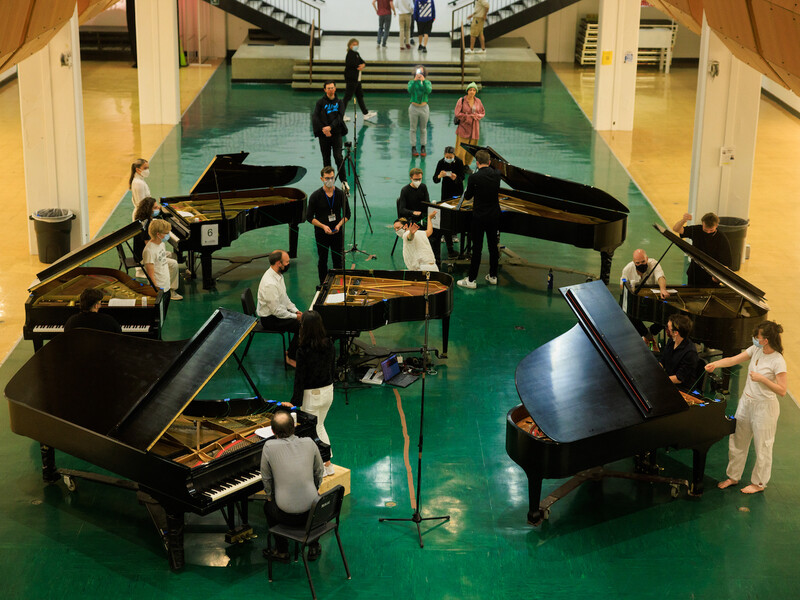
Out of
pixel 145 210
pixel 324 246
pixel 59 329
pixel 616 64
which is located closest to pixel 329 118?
pixel 324 246

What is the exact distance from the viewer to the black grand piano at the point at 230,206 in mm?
12156

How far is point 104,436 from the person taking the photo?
23.7ft

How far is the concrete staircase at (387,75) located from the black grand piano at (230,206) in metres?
12.7

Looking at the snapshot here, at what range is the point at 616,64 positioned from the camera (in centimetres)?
2194

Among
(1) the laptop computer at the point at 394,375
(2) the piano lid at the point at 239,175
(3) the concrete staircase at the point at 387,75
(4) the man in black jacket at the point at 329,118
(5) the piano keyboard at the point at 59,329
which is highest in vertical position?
(3) the concrete staircase at the point at 387,75

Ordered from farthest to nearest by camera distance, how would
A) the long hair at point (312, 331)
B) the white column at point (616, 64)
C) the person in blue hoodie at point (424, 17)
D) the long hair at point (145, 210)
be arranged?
the person in blue hoodie at point (424, 17) → the white column at point (616, 64) → the long hair at point (145, 210) → the long hair at point (312, 331)

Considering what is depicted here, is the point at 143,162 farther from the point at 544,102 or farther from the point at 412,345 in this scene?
the point at 544,102

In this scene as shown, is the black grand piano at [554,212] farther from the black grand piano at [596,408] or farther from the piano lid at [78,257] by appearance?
the piano lid at [78,257]

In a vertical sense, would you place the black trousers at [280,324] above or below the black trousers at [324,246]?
below

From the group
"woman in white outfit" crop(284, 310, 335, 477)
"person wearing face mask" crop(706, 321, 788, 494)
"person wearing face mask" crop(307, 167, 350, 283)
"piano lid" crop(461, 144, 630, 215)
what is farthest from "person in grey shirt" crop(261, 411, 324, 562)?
"piano lid" crop(461, 144, 630, 215)

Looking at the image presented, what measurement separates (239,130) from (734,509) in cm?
1523

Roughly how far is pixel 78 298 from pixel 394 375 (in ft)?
10.6

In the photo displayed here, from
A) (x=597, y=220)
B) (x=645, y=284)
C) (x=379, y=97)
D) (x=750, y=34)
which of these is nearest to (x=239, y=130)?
(x=379, y=97)

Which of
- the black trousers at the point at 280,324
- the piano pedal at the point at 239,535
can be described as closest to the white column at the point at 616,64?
the black trousers at the point at 280,324
